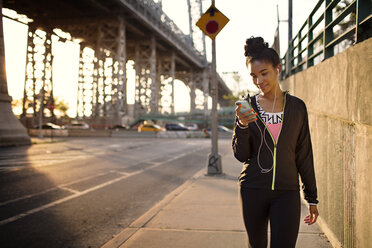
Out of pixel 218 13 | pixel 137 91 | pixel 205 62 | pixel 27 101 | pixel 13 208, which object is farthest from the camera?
pixel 205 62

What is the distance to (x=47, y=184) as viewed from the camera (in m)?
9.42

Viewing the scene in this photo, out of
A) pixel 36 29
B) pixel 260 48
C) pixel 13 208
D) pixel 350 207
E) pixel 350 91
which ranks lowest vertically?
pixel 13 208

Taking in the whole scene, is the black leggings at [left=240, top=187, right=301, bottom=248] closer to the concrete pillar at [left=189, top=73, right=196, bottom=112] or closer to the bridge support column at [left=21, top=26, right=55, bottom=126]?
the bridge support column at [left=21, top=26, right=55, bottom=126]

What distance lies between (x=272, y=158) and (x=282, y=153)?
0.26 feet

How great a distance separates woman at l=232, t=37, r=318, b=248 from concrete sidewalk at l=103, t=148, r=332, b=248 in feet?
6.21

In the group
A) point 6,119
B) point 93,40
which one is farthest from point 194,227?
point 93,40

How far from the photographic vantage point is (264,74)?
2.70 metres

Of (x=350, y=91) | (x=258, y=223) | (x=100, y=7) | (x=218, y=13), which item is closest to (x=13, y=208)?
(x=258, y=223)

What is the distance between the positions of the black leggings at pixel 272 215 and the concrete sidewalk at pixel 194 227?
1.80 meters

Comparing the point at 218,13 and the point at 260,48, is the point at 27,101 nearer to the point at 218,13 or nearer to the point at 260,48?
the point at 218,13

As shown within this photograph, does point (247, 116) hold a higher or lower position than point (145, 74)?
lower

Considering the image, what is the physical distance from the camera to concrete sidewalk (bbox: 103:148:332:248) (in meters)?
4.49

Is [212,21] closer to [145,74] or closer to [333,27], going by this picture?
[333,27]

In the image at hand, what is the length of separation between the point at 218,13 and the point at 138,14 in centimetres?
3911
